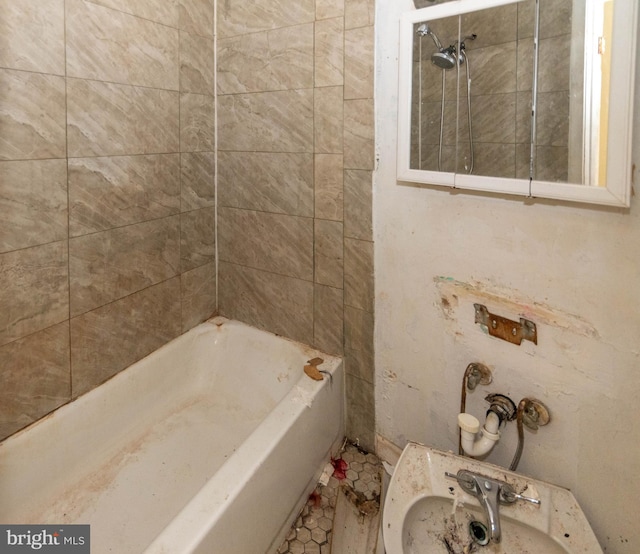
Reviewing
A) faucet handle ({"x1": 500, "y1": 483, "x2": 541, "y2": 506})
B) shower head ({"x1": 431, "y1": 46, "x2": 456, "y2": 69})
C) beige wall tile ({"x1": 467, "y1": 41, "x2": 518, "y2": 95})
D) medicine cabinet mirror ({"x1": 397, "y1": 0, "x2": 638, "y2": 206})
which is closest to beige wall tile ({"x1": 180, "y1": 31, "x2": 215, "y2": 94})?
medicine cabinet mirror ({"x1": 397, "y1": 0, "x2": 638, "y2": 206})

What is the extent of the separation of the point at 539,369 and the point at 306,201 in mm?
1041

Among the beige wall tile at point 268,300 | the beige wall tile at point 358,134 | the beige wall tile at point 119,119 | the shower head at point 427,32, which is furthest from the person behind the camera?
the beige wall tile at point 268,300

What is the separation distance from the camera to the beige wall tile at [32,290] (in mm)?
1315

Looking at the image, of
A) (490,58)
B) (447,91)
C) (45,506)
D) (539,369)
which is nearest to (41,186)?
(45,506)

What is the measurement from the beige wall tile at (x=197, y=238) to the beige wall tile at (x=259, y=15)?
79 cm

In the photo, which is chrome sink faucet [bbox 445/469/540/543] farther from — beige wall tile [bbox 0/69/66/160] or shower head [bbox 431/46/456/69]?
beige wall tile [bbox 0/69/66/160]

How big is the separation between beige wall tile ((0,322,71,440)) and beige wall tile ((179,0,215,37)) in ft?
4.24

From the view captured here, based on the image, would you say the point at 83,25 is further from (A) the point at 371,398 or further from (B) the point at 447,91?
(A) the point at 371,398

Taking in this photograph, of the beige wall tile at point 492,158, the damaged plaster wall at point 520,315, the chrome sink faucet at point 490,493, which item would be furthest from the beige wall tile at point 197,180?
the chrome sink faucet at point 490,493

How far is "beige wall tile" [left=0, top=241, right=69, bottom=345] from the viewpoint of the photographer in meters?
1.32

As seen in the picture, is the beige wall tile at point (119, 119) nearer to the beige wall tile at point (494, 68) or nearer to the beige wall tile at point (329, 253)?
the beige wall tile at point (329, 253)

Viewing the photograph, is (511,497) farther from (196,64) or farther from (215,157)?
(196,64)

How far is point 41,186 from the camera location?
4.44ft

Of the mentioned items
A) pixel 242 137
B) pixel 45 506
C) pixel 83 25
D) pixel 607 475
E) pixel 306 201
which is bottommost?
pixel 45 506
